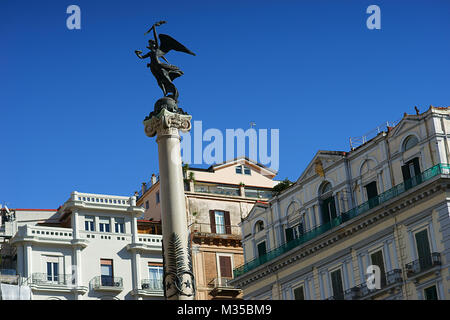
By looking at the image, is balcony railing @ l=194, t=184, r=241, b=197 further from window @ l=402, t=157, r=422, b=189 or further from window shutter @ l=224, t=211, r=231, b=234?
window @ l=402, t=157, r=422, b=189

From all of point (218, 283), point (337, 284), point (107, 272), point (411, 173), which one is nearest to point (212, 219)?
point (218, 283)

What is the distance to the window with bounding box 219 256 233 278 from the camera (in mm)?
73062

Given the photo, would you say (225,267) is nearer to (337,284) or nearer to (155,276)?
(155,276)

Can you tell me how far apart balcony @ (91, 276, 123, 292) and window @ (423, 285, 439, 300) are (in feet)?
88.7

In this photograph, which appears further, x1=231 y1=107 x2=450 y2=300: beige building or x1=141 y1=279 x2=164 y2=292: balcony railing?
x1=141 y1=279 x2=164 y2=292: balcony railing

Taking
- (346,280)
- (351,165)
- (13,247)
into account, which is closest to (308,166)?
(351,165)

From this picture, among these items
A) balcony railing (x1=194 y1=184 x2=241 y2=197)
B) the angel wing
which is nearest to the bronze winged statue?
the angel wing

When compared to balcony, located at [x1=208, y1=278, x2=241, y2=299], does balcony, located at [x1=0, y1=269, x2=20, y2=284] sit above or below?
above

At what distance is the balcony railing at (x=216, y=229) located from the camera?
74.6 meters

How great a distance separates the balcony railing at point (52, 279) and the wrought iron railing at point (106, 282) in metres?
1.60

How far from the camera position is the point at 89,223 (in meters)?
73.1

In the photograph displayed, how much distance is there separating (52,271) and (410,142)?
28580 mm
